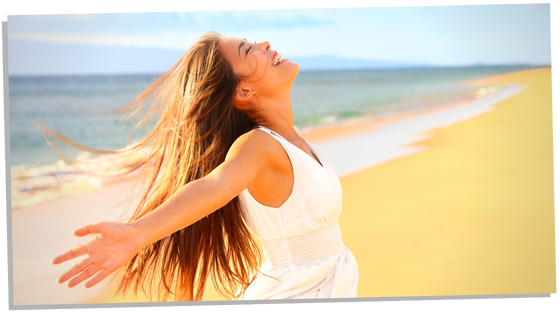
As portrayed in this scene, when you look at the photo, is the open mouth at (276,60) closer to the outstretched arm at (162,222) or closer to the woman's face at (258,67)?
the woman's face at (258,67)

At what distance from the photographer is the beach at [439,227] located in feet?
7.82

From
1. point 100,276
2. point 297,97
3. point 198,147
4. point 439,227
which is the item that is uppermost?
point 297,97

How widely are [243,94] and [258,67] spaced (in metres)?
0.09

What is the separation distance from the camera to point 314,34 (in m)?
4.35

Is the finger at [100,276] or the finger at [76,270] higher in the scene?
the finger at [76,270]

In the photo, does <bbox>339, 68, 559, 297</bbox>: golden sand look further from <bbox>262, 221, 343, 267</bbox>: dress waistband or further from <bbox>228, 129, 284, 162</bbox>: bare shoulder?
<bbox>228, 129, 284, 162</bbox>: bare shoulder

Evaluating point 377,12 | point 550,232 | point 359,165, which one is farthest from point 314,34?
point 550,232

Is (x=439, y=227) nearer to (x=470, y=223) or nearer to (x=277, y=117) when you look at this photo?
(x=470, y=223)

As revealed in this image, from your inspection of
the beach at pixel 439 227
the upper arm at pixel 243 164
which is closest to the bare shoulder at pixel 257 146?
the upper arm at pixel 243 164

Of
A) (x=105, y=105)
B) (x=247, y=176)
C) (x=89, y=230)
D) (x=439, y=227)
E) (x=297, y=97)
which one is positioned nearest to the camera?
(x=89, y=230)

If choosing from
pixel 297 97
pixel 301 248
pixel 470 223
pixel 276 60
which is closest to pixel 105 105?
pixel 297 97

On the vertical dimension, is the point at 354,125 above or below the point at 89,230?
above

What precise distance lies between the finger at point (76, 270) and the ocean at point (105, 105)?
87 cm

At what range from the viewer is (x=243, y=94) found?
4.66ft
